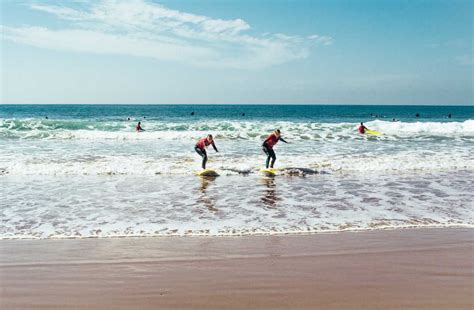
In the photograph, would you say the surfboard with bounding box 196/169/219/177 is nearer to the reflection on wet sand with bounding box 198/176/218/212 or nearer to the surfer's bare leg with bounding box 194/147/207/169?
the reflection on wet sand with bounding box 198/176/218/212

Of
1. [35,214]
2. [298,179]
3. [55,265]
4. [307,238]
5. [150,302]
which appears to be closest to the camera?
[150,302]

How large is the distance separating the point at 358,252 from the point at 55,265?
4.20m

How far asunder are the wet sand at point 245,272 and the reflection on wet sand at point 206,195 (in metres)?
2.45

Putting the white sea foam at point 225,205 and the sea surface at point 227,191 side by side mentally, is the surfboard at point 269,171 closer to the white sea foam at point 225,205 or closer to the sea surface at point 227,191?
the sea surface at point 227,191

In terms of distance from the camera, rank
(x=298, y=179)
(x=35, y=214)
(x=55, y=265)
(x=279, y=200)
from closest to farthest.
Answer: (x=55, y=265) → (x=35, y=214) → (x=279, y=200) → (x=298, y=179)

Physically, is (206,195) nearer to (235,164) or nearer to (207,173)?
(207,173)

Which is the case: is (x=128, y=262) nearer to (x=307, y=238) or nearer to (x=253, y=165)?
(x=307, y=238)

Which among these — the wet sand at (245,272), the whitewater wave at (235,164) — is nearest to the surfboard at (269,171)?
the whitewater wave at (235,164)

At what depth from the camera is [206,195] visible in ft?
34.8

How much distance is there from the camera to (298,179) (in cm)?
1323

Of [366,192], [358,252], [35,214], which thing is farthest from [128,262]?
[366,192]

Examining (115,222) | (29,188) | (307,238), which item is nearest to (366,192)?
(307,238)

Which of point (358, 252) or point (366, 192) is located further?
→ point (366, 192)

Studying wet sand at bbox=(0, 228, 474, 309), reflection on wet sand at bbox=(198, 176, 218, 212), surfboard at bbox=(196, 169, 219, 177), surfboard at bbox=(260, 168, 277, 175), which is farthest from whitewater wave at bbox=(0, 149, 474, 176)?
wet sand at bbox=(0, 228, 474, 309)
